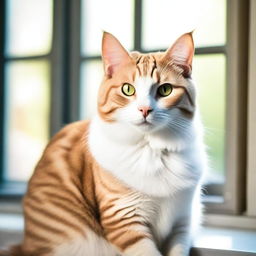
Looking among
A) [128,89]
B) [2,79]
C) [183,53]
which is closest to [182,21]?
[183,53]

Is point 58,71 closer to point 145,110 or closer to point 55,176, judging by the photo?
point 55,176

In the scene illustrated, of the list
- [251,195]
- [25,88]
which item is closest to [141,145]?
[251,195]

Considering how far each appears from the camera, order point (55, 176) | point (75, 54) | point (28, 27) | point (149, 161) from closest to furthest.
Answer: point (149, 161) → point (55, 176) → point (75, 54) → point (28, 27)

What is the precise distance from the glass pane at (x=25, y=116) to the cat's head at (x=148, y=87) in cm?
66

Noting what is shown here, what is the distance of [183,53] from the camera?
111cm

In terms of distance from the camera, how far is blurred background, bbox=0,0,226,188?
1.47m

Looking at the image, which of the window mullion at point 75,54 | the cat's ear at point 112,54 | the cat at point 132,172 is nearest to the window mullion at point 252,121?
the cat at point 132,172

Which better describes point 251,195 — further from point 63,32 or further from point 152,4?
point 63,32

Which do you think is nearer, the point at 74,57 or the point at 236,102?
the point at 236,102

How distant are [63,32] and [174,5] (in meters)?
0.48

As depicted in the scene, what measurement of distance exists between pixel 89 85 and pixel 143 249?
826mm

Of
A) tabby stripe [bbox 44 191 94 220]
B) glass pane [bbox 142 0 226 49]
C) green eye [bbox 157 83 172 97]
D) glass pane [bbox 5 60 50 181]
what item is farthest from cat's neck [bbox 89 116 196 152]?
glass pane [bbox 5 60 50 181]

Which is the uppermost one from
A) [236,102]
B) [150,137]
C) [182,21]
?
[182,21]

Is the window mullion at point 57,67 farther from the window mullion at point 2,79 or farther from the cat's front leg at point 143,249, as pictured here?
the cat's front leg at point 143,249
